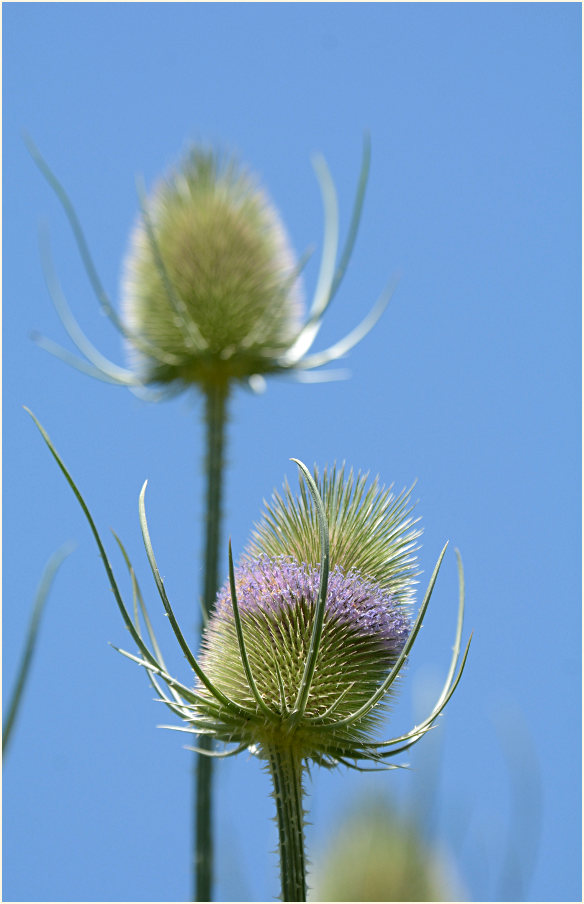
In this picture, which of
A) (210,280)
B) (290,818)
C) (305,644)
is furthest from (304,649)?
(210,280)

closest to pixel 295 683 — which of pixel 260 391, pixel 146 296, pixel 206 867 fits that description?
pixel 206 867

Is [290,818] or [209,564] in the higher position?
[209,564]

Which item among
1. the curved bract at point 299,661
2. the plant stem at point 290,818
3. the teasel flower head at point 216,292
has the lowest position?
the plant stem at point 290,818

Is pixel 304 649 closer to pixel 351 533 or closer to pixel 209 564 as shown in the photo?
pixel 351 533

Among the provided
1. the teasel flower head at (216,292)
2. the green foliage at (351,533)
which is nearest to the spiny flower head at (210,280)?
the teasel flower head at (216,292)

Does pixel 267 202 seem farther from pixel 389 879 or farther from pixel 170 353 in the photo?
pixel 389 879

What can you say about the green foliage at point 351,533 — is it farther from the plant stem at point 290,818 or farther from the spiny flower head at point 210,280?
the spiny flower head at point 210,280

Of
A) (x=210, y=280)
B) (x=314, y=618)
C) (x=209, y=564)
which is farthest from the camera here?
(x=210, y=280)
